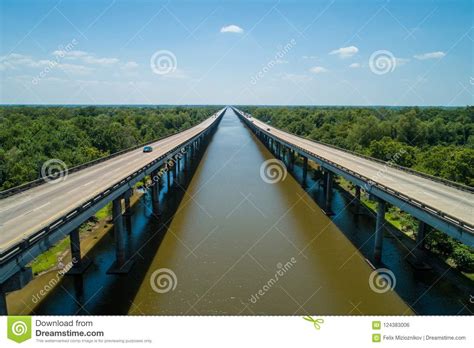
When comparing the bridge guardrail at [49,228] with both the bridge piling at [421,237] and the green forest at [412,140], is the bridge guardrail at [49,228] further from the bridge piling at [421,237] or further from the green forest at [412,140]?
the green forest at [412,140]

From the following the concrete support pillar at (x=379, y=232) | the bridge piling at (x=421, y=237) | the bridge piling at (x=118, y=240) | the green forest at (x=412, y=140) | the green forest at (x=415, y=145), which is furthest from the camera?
the green forest at (x=412, y=140)

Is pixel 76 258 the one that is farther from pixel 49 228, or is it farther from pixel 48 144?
pixel 48 144

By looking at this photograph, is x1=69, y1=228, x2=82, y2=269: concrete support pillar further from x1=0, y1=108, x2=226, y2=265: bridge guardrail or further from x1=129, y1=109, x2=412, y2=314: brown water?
x1=129, y1=109, x2=412, y2=314: brown water

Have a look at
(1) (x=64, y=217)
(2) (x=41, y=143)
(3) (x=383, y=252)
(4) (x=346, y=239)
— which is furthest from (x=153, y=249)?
(2) (x=41, y=143)

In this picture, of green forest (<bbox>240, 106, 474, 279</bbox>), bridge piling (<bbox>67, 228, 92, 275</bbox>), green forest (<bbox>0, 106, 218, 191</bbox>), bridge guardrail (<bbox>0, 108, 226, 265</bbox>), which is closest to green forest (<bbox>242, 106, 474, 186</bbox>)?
green forest (<bbox>240, 106, 474, 279</bbox>)

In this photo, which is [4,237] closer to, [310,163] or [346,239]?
[346,239]

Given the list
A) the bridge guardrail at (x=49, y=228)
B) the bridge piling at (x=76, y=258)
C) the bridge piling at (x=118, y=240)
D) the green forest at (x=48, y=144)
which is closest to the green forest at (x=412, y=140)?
the bridge piling at (x=118, y=240)

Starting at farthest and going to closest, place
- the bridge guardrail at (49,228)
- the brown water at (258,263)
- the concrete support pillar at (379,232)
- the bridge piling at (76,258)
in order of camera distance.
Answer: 1. the concrete support pillar at (379,232)
2. the bridge piling at (76,258)
3. the brown water at (258,263)
4. the bridge guardrail at (49,228)
